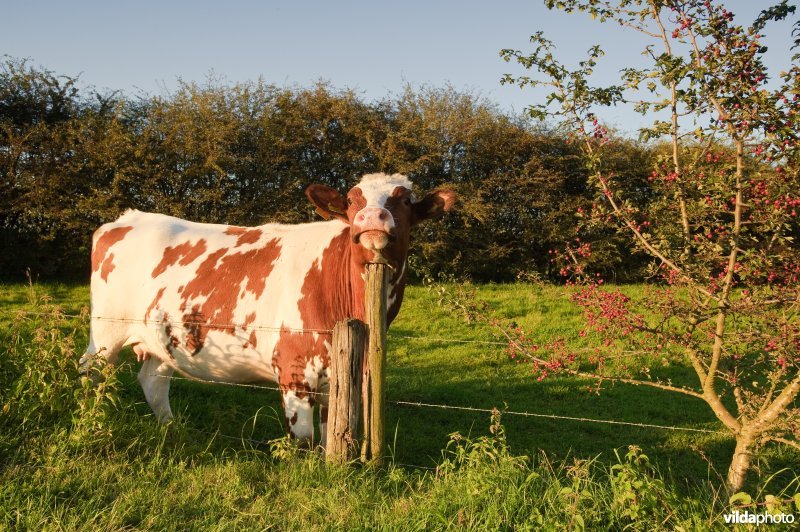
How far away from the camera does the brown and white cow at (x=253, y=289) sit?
482cm

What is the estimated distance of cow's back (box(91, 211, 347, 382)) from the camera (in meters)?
5.15

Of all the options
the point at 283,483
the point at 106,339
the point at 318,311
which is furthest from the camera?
the point at 106,339

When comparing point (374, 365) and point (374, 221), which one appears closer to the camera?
point (374, 365)

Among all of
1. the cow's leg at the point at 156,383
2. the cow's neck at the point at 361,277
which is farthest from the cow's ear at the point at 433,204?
the cow's leg at the point at 156,383

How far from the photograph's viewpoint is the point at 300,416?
15.7 feet

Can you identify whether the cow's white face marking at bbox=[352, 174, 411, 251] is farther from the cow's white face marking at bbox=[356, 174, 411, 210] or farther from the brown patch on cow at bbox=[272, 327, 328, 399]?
the brown patch on cow at bbox=[272, 327, 328, 399]

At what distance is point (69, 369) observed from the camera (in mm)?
4953

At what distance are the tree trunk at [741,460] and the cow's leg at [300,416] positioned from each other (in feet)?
9.35

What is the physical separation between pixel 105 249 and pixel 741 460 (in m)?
5.69

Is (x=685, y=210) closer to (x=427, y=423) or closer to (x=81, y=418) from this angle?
(x=427, y=423)

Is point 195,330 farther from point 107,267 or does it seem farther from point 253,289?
point 107,267

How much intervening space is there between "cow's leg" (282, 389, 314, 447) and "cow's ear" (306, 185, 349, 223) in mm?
1437

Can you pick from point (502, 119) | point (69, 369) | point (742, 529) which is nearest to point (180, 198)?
point (502, 119)

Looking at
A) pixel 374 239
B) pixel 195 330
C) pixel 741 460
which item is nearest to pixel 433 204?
pixel 374 239
